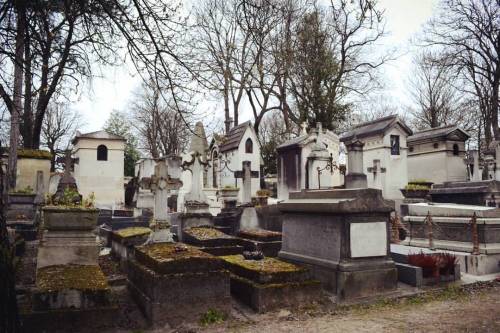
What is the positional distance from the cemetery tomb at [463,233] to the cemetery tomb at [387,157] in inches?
333

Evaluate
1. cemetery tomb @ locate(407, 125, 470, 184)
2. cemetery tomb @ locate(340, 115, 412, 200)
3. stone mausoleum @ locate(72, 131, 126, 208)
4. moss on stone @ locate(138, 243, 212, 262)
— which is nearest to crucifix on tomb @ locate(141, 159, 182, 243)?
moss on stone @ locate(138, 243, 212, 262)

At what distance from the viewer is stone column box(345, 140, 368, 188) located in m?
9.43

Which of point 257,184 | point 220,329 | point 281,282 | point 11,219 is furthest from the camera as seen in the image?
point 257,184

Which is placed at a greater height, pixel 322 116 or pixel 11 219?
pixel 322 116

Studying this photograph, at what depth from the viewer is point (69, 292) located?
458 centimetres

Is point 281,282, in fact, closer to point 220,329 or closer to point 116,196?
point 220,329

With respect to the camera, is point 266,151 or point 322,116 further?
point 266,151

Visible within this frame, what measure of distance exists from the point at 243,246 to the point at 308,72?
1857 centimetres

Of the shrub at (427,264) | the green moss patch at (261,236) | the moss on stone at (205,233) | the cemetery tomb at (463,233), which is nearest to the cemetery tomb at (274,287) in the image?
the shrub at (427,264)

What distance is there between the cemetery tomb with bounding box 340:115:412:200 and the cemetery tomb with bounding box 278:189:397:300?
1161cm

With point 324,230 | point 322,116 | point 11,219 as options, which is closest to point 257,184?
point 322,116

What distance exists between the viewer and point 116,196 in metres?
25.8

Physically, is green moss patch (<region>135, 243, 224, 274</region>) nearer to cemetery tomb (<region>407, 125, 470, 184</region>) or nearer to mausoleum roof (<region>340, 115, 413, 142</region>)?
mausoleum roof (<region>340, 115, 413, 142</region>)

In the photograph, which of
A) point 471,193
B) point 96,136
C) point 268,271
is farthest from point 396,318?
point 96,136
